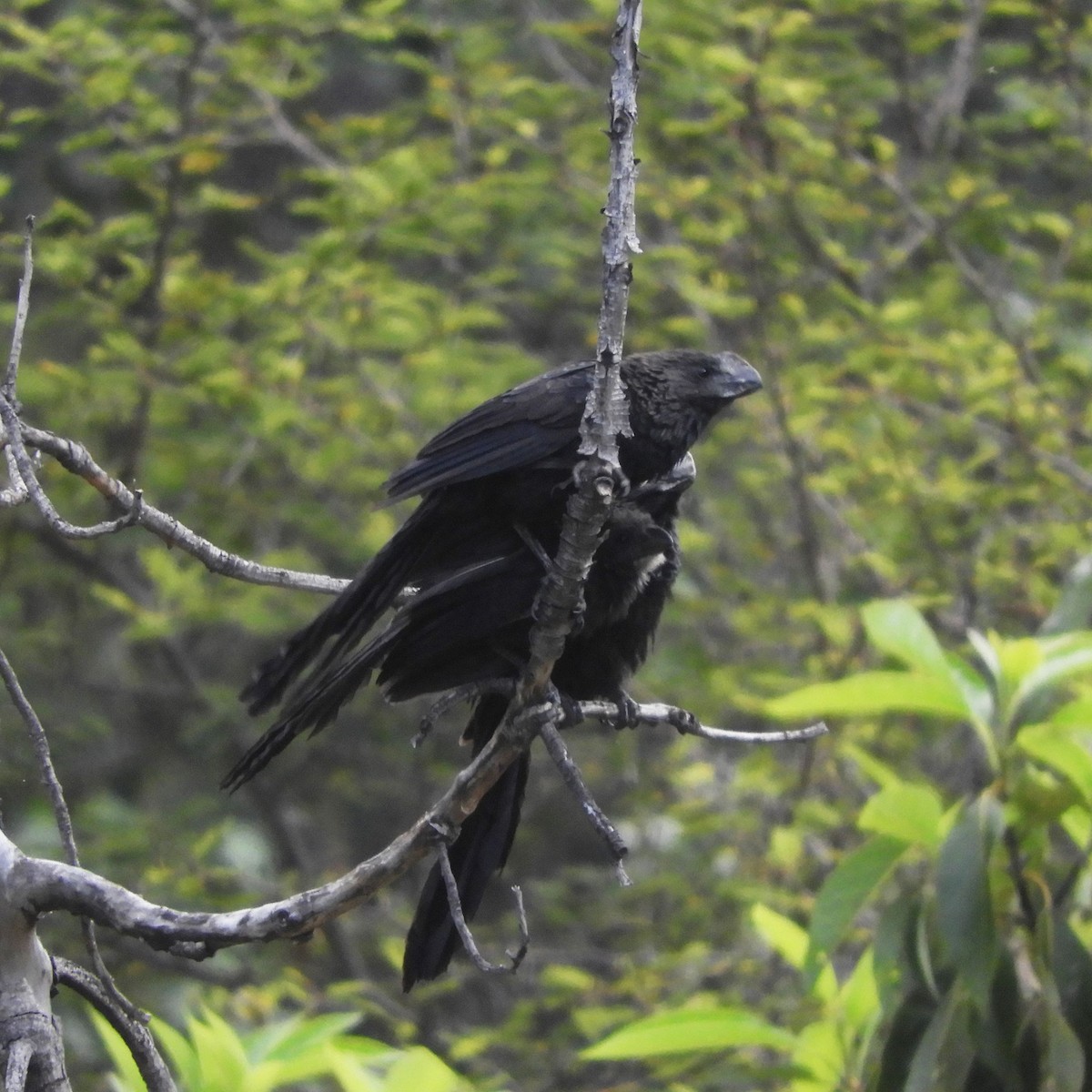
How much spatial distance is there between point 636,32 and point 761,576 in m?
5.19

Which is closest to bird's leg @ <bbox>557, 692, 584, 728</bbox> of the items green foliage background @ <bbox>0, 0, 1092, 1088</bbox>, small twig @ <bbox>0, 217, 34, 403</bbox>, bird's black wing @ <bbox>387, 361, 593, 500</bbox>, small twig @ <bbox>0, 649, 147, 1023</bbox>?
bird's black wing @ <bbox>387, 361, 593, 500</bbox>

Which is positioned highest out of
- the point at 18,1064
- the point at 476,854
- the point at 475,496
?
the point at 475,496

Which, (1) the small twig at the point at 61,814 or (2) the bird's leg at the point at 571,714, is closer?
(1) the small twig at the point at 61,814

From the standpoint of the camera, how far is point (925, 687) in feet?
9.33

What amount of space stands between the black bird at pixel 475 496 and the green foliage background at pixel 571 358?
6.53 feet

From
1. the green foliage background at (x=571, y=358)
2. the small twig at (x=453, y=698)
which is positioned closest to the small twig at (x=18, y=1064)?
the small twig at (x=453, y=698)

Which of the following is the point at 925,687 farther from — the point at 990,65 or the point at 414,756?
the point at 414,756

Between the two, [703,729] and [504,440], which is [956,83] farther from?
[703,729]

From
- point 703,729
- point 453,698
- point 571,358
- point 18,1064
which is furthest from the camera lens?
point 571,358

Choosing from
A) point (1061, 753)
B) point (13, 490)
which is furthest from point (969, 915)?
point (13, 490)

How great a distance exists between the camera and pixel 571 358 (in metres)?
7.21

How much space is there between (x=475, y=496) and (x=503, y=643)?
315mm

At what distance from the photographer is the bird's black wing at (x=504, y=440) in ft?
10.4

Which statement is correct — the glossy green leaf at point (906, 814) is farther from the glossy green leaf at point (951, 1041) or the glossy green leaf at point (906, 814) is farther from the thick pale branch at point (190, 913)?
the thick pale branch at point (190, 913)
